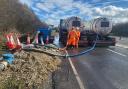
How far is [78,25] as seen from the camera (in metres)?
30.4

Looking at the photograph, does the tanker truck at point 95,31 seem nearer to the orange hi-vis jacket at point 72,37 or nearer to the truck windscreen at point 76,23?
the truck windscreen at point 76,23

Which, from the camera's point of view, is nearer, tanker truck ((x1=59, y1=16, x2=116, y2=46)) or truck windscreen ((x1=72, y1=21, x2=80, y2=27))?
tanker truck ((x1=59, y1=16, x2=116, y2=46))

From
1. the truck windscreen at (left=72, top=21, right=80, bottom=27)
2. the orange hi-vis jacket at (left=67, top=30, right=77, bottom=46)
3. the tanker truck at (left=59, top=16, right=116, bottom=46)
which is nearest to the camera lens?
the orange hi-vis jacket at (left=67, top=30, right=77, bottom=46)

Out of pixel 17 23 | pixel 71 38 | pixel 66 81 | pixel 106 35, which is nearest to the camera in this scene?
pixel 66 81

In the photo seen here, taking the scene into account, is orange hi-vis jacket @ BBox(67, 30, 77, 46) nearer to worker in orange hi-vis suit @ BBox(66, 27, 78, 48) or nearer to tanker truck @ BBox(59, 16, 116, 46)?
worker in orange hi-vis suit @ BBox(66, 27, 78, 48)

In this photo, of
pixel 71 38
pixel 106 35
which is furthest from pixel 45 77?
pixel 106 35

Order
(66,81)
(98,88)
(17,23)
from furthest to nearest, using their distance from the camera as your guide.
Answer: (17,23) < (66,81) < (98,88)

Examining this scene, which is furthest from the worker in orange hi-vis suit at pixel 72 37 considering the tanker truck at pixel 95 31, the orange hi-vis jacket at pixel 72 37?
the tanker truck at pixel 95 31

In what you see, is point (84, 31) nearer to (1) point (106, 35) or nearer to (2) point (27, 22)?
(1) point (106, 35)

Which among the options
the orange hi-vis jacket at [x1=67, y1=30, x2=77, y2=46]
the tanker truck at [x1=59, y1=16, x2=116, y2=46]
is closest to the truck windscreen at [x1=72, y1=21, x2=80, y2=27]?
the tanker truck at [x1=59, y1=16, x2=116, y2=46]

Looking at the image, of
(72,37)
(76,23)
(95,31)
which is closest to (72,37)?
(72,37)

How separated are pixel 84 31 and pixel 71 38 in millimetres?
8130

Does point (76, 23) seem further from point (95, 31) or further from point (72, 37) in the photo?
point (72, 37)

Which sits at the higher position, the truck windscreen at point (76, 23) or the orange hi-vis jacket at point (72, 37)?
the truck windscreen at point (76, 23)
